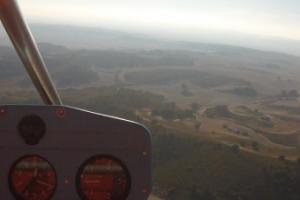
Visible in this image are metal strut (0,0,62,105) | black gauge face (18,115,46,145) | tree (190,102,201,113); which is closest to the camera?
metal strut (0,0,62,105)

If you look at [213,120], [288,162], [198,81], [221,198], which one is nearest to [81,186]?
[221,198]

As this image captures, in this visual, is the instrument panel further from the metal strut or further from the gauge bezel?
the metal strut

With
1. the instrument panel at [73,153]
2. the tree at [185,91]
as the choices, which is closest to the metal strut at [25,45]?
the instrument panel at [73,153]

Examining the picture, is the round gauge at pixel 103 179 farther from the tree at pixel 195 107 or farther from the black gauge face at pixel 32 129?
the tree at pixel 195 107

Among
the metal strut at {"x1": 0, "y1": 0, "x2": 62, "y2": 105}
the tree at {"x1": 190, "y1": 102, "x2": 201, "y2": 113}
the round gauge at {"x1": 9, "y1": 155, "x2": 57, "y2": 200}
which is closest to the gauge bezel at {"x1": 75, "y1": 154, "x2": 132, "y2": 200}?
the round gauge at {"x1": 9, "y1": 155, "x2": 57, "y2": 200}

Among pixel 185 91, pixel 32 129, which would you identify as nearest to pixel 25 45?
pixel 32 129

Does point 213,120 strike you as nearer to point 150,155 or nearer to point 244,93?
point 244,93
